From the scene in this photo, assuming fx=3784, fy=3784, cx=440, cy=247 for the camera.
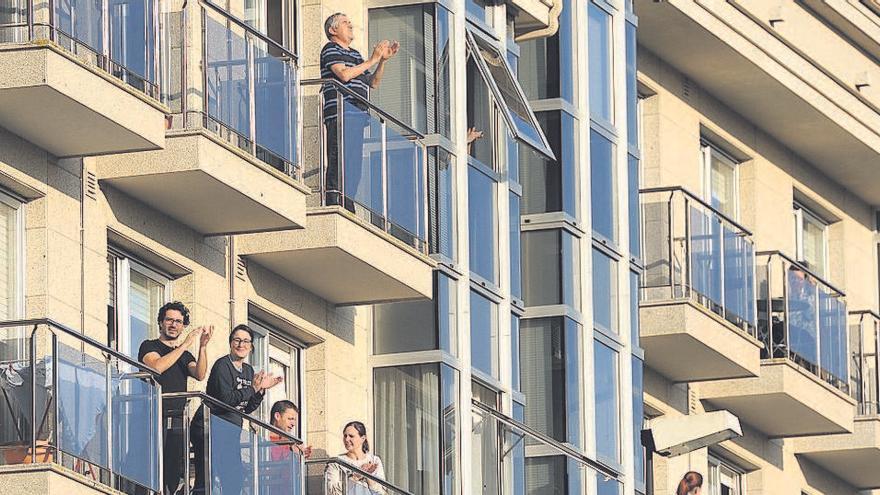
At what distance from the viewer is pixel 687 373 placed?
128 feet

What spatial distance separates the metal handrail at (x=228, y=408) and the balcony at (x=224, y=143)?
5.93 feet

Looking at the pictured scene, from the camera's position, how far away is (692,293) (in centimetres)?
3831

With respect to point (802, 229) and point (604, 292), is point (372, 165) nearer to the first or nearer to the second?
point (604, 292)

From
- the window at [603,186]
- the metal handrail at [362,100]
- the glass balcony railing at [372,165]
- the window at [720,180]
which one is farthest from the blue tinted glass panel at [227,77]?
the window at [720,180]

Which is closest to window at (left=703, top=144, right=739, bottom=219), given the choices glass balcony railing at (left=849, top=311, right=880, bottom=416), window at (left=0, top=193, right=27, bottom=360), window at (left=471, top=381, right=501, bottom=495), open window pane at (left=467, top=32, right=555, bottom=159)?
glass balcony railing at (left=849, top=311, right=880, bottom=416)

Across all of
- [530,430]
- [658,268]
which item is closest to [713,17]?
[658,268]

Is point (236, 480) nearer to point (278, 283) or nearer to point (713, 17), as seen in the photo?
point (278, 283)

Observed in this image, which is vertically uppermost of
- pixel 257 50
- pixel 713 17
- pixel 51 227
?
pixel 713 17

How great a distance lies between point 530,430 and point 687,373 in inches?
248

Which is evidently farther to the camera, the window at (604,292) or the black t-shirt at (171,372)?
the window at (604,292)

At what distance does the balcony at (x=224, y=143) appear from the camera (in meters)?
27.3

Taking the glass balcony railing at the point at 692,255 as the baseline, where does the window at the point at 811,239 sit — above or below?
above

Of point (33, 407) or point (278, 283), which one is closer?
point (33, 407)

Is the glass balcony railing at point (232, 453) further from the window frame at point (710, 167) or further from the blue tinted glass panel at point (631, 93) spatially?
the window frame at point (710, 167)
